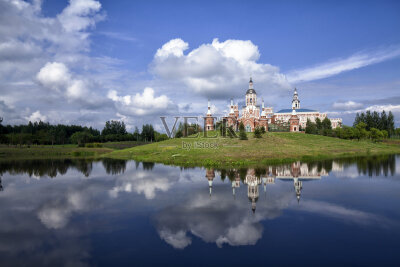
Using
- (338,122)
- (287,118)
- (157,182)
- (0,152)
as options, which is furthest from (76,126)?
(338,122)

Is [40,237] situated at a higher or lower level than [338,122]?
lower

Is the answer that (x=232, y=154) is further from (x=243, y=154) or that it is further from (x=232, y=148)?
(x=232, y=148)

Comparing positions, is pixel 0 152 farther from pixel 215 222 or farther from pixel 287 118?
pixel 287 118

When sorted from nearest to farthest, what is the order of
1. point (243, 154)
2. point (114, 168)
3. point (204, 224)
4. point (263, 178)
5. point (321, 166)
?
point (204, 224) < point (263, 178) < point (321, 166) < point (114, 168) < point (243, 154)

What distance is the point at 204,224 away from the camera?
1487cm

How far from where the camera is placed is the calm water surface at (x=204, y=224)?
37.2 feet

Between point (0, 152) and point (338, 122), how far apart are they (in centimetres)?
14728

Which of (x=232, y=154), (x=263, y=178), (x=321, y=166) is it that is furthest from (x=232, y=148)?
(x=263, y=178)

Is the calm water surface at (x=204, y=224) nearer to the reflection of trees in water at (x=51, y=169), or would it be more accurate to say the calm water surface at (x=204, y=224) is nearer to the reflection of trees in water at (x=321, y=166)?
the reflection of trees in water at (x=321, y=166)

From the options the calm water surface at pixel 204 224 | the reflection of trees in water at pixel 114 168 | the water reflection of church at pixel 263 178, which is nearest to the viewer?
the calm water surface at pixel 204 224

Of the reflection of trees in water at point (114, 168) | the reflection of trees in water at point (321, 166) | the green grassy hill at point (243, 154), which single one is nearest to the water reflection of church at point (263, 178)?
the reflection of trees in water at point (321, 166)

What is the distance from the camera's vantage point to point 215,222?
15.1 metres

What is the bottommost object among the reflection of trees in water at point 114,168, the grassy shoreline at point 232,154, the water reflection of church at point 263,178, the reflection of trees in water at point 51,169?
the reflection of trees in water at point 51,169

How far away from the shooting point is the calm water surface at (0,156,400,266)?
446 inches
